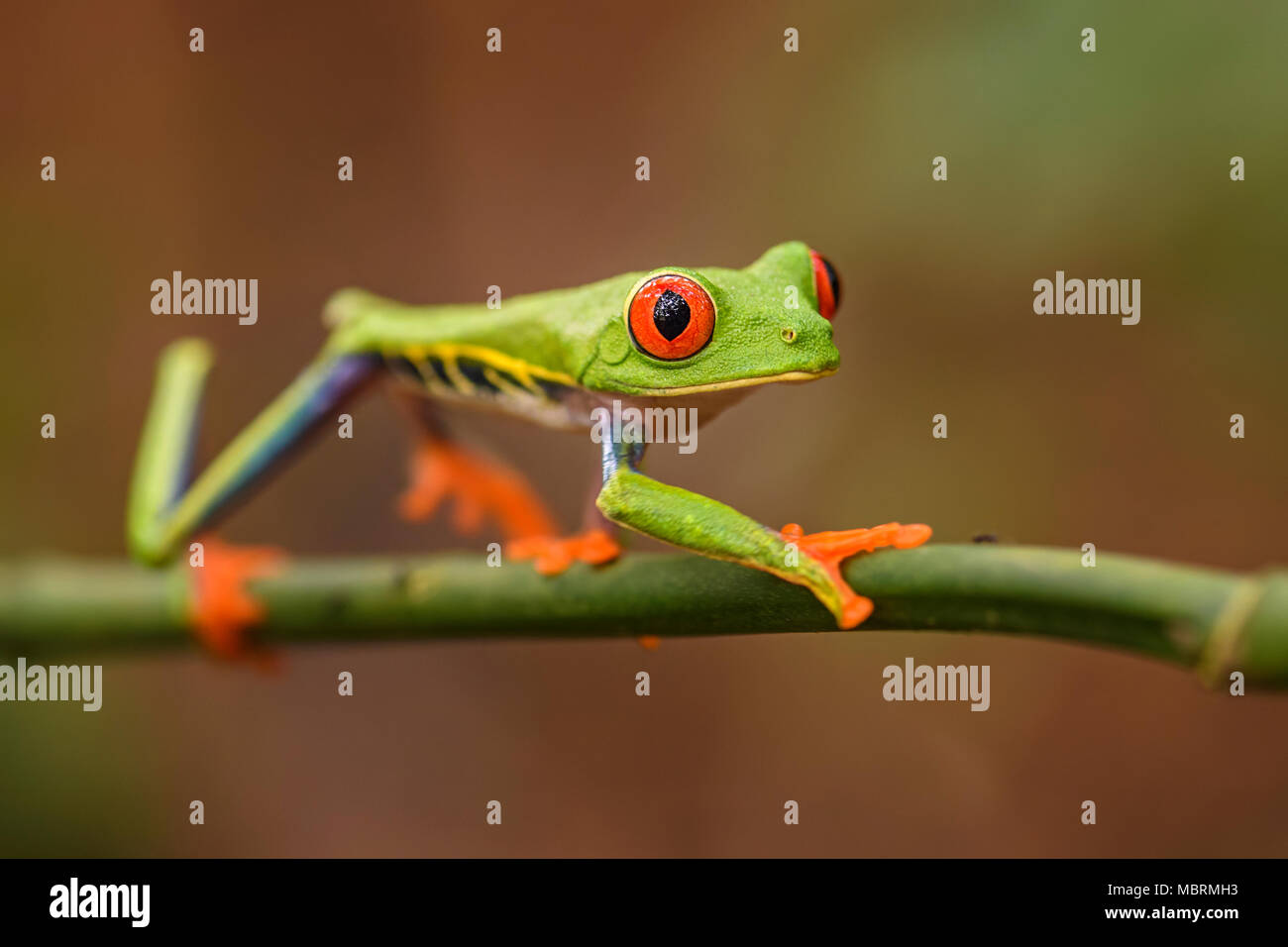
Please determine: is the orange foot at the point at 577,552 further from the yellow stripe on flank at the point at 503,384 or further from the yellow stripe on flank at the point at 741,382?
the yellow stripe on flank at the point at 503,384

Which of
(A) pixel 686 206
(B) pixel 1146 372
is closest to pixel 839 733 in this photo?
(B) pixel 1146 372

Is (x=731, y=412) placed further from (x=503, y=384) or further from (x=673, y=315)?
(x=673, y=315)

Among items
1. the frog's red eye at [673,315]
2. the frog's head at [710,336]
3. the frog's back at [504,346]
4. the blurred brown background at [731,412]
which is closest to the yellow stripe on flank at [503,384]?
the frog's back at [504,346]

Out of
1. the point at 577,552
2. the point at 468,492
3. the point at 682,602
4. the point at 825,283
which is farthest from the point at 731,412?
the point at 682,602

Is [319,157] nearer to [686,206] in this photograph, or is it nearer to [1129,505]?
[686,206]

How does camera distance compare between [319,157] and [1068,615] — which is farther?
[319,157]

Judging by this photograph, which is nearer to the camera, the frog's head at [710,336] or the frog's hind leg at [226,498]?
the frog's head at [710,336]
